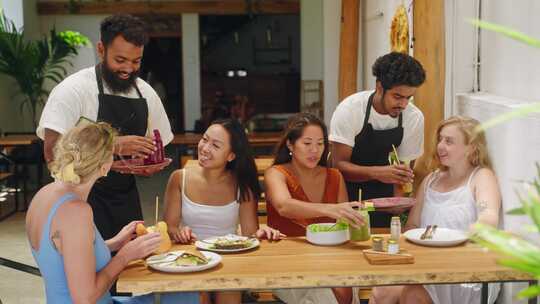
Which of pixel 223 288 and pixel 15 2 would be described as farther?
pixel 15 2

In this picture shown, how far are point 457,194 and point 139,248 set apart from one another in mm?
1466

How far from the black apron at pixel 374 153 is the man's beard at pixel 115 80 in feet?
4.10

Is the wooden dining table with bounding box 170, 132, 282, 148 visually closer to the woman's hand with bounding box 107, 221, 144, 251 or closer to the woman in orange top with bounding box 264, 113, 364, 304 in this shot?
the woman in orange top with bounding box 264, 113, 364, 304

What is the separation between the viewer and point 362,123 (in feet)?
12.8

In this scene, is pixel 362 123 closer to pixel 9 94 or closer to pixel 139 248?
pixel 139 248

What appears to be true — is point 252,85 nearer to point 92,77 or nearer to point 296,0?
point 296,0

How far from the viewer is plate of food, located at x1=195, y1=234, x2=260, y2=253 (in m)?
2.83

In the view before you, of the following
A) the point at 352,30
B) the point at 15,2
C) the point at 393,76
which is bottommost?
the point at 393,76

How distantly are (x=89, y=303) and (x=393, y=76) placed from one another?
1.88m

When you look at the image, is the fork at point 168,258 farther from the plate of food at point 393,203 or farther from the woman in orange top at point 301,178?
the plate of food at point 393,203

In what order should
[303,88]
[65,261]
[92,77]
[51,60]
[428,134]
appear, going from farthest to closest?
[303,88], [51,60], [428,134], [92,77], [65,261]

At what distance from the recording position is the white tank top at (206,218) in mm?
3371

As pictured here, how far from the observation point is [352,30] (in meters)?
8.23

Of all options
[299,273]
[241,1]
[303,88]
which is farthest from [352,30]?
[299,273]
